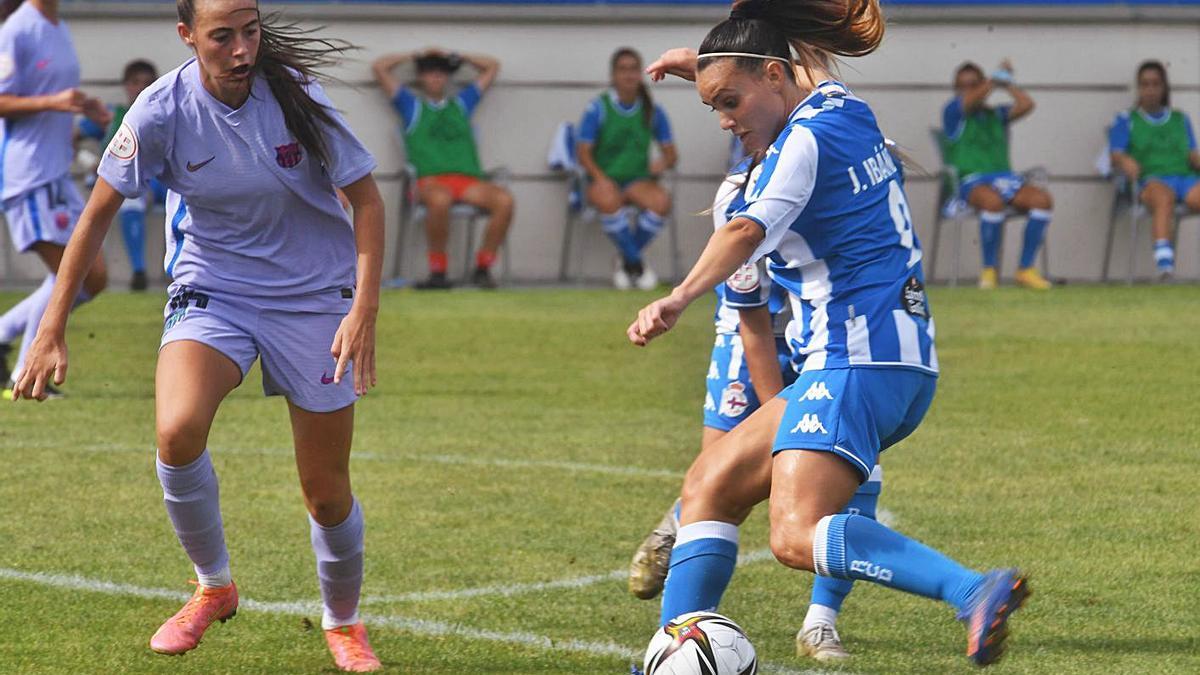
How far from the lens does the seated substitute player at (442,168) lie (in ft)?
56.3

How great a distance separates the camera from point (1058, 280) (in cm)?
1842

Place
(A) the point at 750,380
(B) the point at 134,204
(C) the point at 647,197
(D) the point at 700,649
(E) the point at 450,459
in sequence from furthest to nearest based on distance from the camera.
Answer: (C) the point at 647,197, (B) the point at 134,204, (E) the point at 450,459, (A) the point at 750,380, (D) the point at 700,649

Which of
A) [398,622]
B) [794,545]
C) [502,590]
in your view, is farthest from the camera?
[502,590]

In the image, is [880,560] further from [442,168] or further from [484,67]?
[484,67]

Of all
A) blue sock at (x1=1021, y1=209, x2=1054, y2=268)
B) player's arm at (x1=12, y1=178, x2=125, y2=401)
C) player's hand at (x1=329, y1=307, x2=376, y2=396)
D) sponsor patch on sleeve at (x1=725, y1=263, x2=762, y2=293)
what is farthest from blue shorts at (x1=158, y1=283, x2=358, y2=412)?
Answer: blue sock at (x1=1021, y1=209, x2=1054, y2=268)

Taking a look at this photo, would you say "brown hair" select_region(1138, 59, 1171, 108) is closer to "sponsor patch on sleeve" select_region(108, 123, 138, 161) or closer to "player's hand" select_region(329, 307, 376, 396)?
"player's hand" select_region(329, 307, 376, 396)

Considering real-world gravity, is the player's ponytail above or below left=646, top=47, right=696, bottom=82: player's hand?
above

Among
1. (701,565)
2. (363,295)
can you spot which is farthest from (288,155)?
(701,565)

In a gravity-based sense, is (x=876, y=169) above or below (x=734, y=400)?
above

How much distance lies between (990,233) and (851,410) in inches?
545

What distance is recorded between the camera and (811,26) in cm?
455

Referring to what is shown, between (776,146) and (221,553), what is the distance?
1.88 m

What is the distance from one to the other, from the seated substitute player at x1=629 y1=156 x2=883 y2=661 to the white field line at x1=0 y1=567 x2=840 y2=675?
0.25 metres

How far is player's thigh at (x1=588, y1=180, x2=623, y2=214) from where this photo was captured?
17.2 metres
